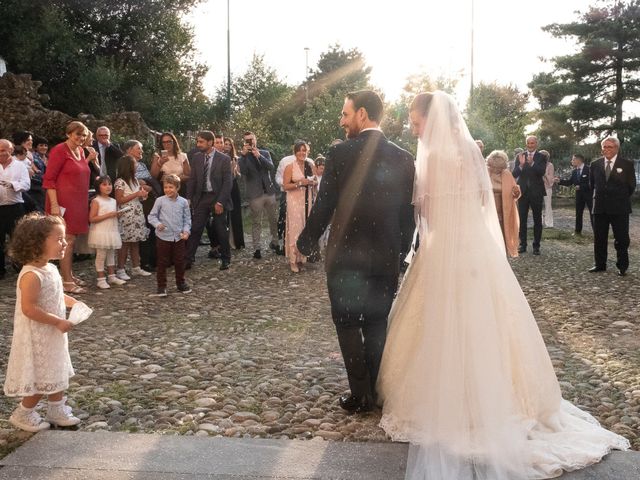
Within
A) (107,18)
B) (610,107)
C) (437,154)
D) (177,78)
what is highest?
(107,18)

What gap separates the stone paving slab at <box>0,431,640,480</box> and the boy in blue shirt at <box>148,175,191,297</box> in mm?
4491

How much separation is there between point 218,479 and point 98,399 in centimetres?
170

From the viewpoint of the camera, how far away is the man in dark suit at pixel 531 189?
1226 centimetres

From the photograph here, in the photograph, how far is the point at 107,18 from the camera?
2989 cm

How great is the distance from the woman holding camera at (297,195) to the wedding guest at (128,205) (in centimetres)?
216

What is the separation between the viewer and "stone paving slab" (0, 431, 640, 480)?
323 centimetres

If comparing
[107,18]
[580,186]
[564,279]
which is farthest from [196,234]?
[107,18]

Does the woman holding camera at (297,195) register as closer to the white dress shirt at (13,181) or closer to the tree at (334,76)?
the white dress shirt at (13,181)

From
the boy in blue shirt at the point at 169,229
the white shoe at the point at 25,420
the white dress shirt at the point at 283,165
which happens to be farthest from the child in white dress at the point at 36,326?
the white dress shirt at the point at 283,165

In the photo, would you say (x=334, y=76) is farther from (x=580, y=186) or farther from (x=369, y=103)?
(x=369, y=103)

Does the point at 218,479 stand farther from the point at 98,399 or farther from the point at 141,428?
the point at 98,399

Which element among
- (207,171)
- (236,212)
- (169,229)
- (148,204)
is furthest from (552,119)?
(169,229)

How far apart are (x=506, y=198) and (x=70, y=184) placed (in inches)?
216

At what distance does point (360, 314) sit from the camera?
404 cm
